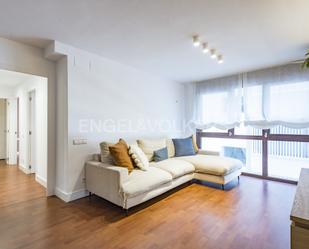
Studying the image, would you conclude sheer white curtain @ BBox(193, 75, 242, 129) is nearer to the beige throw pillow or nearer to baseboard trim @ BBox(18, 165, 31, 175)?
the beige throw pillow

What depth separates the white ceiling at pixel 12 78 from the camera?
12.9ft

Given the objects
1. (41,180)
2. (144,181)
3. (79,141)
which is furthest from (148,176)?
(41,180)

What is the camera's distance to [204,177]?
3432 mm

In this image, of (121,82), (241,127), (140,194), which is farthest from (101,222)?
(241,127)

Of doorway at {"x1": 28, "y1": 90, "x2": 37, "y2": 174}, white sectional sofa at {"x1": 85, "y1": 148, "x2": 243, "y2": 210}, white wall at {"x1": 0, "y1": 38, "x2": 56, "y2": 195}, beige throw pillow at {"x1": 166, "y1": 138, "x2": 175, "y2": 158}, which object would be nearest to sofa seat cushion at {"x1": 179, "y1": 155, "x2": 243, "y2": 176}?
white sectional sofa at {"x1": 85, "y1": 148, "x2": 243, "y2": 210}

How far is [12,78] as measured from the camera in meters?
4.30

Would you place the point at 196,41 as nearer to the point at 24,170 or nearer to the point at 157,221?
the point at 157,221

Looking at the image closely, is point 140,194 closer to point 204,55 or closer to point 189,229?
point 189,229

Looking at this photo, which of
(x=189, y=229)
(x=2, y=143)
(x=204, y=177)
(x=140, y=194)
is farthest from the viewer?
(x=2, y=143)

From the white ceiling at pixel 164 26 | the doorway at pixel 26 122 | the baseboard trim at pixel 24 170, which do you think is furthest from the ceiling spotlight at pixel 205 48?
the baseboard trim at pixel 24 170

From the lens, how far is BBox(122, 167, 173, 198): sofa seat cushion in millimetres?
2299

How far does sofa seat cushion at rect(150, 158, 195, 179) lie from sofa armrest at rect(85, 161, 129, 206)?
2.88 feet

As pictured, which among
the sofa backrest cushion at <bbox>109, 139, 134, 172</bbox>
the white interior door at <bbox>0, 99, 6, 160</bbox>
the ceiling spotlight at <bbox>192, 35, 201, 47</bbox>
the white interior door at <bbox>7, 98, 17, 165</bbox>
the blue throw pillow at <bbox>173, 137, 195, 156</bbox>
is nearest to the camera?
the ceiling spotlight at <bbox>192, 35, 201, 47</bbox>

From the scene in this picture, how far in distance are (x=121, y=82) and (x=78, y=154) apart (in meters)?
1.63
